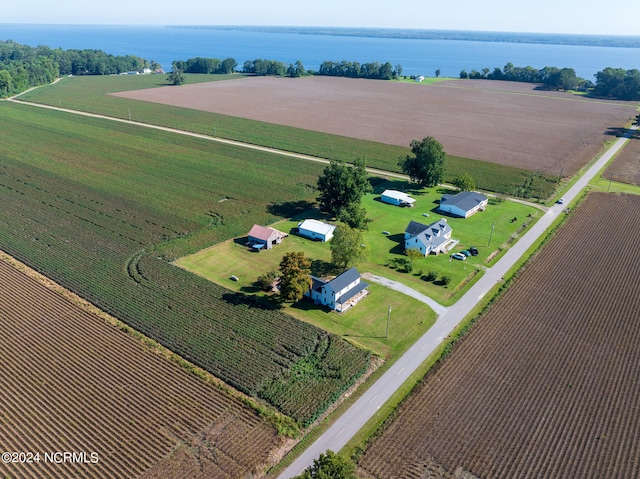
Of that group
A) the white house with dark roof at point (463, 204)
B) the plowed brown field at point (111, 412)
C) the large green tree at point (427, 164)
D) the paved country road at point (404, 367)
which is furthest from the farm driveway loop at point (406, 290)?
the large green tree at point (427, 164)

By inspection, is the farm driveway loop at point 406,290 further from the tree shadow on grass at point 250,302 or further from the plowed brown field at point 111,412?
the plowed brown field at point 111,412

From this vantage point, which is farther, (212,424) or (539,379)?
(539,379)

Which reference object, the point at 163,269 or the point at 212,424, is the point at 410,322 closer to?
the point at 212,424

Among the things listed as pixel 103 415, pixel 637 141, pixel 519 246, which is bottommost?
pixel 103 415

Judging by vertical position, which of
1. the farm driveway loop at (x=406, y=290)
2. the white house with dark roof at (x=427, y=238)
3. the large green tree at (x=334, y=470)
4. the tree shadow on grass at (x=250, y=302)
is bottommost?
Answer: the tree shadow on grass at (x=250, y=302)

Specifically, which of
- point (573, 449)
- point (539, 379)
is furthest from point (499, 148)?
point (573, 449)

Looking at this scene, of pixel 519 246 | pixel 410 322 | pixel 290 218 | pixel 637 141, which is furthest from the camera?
pixel 637 141
